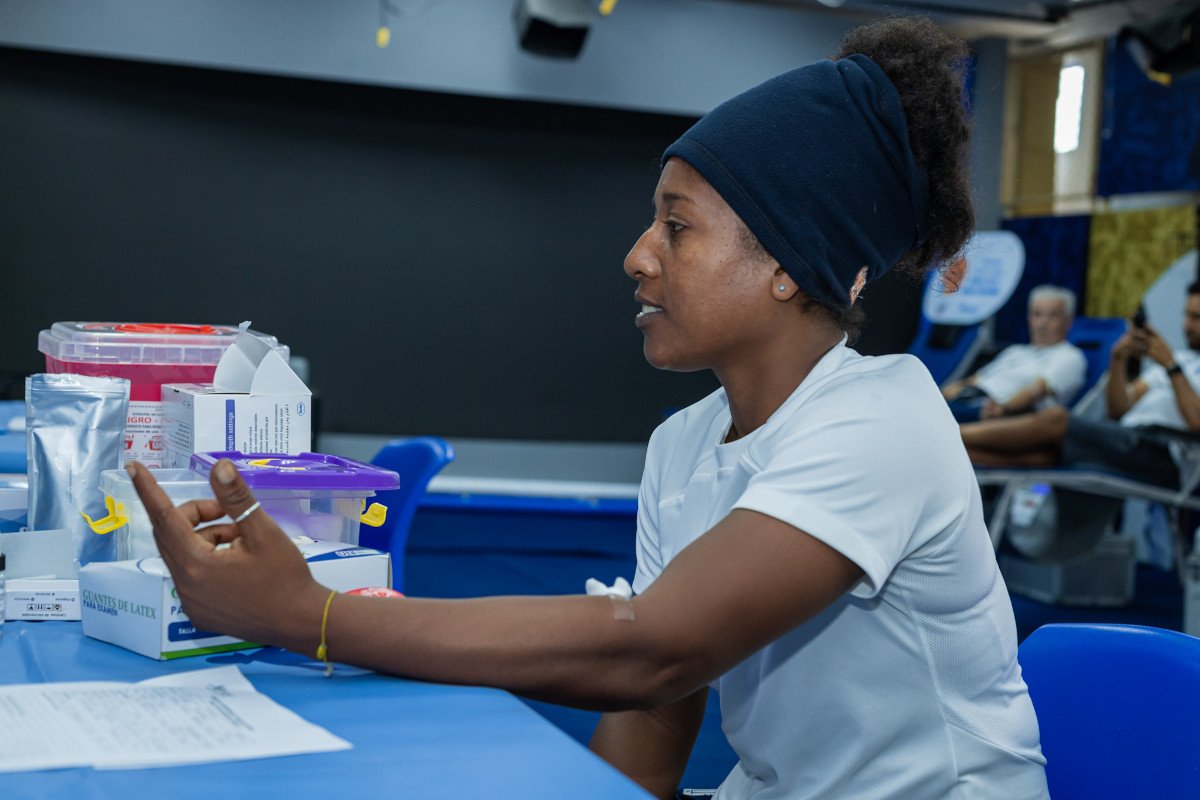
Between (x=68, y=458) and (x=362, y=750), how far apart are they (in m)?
0.61

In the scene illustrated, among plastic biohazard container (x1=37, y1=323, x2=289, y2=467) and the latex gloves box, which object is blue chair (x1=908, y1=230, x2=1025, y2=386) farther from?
the latex gloves box

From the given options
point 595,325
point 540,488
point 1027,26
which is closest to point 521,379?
point 595,325

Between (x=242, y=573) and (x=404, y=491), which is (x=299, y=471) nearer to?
(x=242, y=573)

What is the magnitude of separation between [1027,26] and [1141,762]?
7.13 m

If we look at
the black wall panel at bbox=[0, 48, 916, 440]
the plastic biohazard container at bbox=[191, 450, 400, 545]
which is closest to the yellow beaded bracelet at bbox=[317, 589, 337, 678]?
the plastic biohazard container at bbox=[191, 450, 400, 545]

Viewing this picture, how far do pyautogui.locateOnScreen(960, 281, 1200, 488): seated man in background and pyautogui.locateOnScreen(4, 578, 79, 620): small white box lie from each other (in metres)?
4.22

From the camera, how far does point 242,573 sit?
2.72ft

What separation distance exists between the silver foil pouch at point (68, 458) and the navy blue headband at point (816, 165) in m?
0.65

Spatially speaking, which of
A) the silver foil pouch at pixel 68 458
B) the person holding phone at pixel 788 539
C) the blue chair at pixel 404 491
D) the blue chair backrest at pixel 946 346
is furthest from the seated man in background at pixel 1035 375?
the silver foil pouch at pixel 68 458

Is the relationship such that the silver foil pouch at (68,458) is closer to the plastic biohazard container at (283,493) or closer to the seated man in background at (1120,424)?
the plastic biohazard container at (283,493)

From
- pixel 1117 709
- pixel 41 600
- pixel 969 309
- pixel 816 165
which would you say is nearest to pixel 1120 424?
pixel 969 309

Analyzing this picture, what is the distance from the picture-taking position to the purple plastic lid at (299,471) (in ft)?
3.51

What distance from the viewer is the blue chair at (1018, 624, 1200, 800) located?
0.96 meters

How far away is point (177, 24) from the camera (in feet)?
21.0
